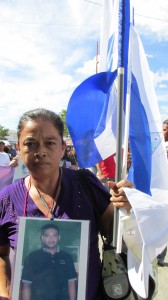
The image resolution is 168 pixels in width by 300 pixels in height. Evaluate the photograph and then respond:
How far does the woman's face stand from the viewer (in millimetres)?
1382

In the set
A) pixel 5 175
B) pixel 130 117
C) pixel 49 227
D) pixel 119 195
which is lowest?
pixel 49 227

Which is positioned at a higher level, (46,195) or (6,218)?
(46,195)

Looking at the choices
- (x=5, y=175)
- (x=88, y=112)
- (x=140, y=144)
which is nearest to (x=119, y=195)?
(x=140, y=144)

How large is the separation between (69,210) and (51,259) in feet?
0.75

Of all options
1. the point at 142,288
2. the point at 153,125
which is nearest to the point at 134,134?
the point at 153,125

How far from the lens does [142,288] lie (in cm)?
117

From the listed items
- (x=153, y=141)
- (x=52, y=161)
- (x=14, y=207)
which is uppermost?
(x=153, y=141)

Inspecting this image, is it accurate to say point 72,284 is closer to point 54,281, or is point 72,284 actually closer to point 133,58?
point 54,281

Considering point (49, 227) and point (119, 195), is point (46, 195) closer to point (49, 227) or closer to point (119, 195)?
point (49, 227)

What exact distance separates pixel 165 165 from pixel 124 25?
2.54 ft

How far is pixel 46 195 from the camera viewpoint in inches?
57.4

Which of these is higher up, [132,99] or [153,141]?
[132,99]

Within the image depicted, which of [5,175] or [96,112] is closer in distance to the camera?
[96,112]

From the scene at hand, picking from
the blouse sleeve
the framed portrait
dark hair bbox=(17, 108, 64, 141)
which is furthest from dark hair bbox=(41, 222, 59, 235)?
dark hair bbox=(17, 108, 64, 141)
